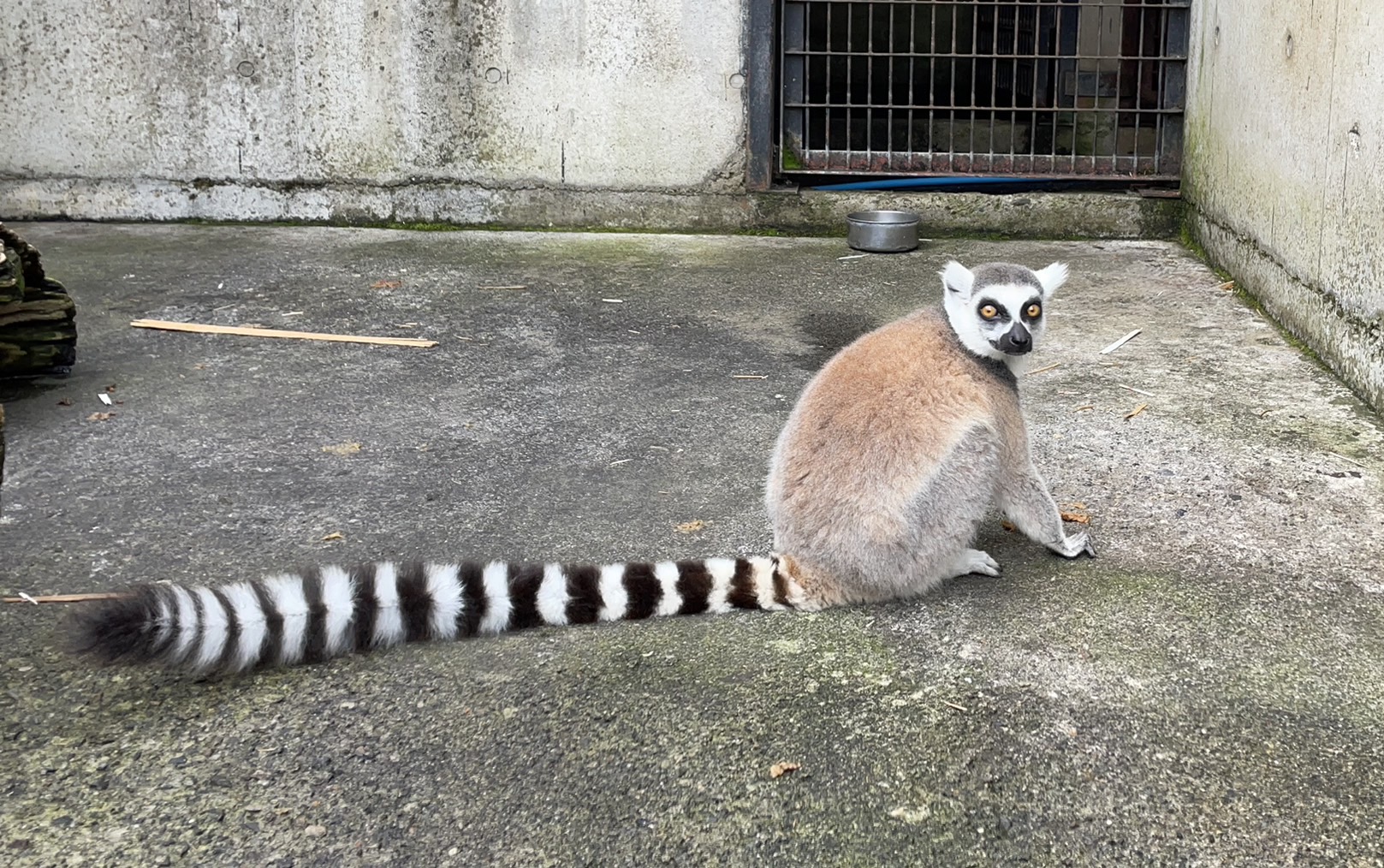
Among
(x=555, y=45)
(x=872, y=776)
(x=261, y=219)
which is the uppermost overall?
(x=555, y=45)

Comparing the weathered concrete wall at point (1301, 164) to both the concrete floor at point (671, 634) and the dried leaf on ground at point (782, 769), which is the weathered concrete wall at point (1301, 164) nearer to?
the concrete floor at point (671, 634)

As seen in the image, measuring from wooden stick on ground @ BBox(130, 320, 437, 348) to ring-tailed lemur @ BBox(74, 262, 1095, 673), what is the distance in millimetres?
2699

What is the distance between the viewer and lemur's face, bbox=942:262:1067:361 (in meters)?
3.53

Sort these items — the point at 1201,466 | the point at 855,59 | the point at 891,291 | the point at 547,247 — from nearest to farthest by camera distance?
the point at 1201,466
the point at 891,291
the point at 547,247
the point at 855,59

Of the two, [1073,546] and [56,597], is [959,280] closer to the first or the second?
[1073,546]

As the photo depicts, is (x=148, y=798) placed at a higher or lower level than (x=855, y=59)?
lower

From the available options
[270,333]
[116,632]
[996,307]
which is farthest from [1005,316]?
[270,333]

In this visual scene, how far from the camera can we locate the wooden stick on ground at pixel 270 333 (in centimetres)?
576

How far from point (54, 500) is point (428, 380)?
5.39ft

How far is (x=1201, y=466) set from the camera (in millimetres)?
4254

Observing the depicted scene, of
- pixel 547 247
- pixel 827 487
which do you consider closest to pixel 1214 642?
pixel 827 487

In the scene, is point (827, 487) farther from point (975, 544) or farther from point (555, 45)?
point (555, 45)

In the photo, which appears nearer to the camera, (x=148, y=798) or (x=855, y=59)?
(x=148, y=798)

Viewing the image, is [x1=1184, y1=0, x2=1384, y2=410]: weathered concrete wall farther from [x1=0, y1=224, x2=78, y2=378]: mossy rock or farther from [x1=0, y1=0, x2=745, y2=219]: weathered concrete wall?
[x1=0, y1=224, x2=78, y2=378]: mossy rock
